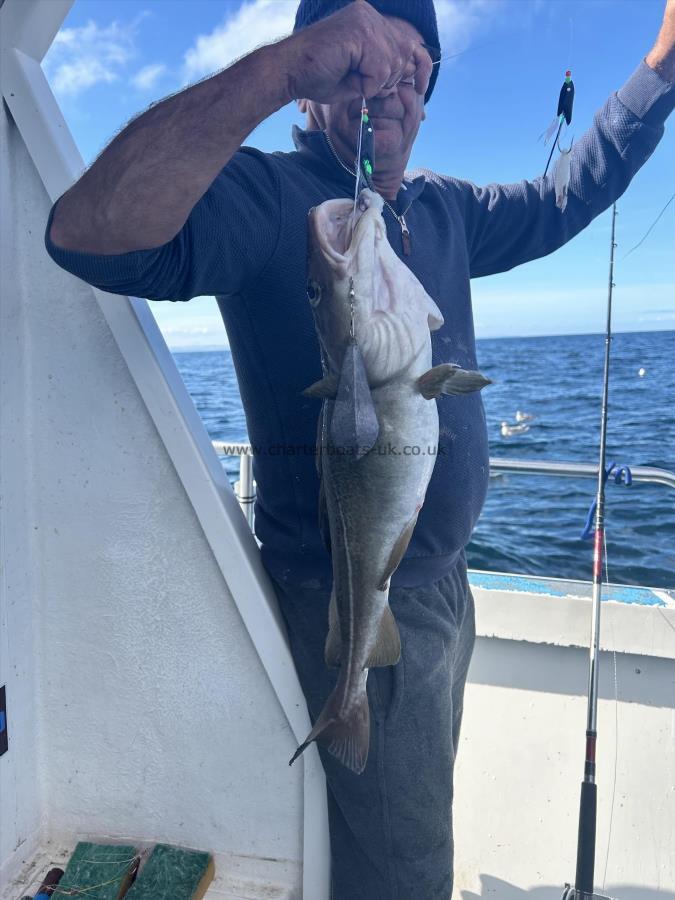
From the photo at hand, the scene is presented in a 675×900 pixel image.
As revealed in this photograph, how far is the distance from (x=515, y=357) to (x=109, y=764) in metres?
34.1

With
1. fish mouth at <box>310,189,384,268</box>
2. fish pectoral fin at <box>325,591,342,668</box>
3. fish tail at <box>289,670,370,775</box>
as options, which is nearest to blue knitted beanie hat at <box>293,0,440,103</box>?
fish mouth at <box>310,189,384,268</box>

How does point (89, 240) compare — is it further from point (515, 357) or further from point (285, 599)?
point (515, 357)

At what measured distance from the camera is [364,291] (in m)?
1.39

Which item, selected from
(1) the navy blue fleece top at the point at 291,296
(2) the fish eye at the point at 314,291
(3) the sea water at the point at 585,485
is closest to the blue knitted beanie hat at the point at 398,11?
(1) the navy blue fleece top at the point at 291,296

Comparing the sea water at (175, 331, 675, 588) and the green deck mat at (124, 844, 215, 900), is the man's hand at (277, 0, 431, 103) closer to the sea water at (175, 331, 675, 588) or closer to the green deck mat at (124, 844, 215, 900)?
the sea water at (175, 331, 675, 588)

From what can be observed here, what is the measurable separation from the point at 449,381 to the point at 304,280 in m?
0.50

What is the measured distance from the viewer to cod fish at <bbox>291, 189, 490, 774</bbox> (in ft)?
4.53

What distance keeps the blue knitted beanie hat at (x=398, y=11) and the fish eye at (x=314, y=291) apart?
81 cm

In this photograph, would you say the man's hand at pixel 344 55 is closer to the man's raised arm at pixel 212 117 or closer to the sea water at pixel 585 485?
the man's raised arm at pixel 212 117

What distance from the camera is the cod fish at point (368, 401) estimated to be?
1.38m

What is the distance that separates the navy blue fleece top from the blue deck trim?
123 cm

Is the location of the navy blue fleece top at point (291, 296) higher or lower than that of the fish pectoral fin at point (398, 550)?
higher

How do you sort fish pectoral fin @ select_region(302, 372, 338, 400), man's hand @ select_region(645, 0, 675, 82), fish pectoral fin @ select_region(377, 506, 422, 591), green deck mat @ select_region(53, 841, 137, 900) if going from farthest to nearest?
man's hand @ select_region(645, 0, 675, 82) → green deck mat @ select_region(53, 841, 137, 900) → fish pectoral fin @ select_region(377, 506, 422, 591) → fish pectoral fin @ select_region(302, 372, 338, 400)

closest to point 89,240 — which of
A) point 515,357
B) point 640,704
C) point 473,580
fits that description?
point 473,580
